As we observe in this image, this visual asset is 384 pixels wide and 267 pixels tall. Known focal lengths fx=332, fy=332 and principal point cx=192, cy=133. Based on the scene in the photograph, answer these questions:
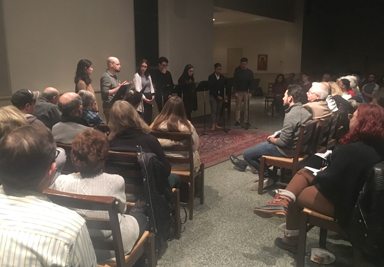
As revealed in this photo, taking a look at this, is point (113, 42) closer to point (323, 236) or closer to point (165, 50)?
point (165, 50)

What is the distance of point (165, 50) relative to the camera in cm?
756

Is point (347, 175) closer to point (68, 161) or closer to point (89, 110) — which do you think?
point (68, 161)

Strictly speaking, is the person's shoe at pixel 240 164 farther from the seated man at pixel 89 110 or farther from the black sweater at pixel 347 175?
the black sweater at pixel 347 175

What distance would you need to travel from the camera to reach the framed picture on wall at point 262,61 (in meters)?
14.5

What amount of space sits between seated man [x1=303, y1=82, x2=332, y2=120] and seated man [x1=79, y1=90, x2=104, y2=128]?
2180 mm

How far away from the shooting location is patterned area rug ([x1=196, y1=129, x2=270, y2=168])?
15.9 ft

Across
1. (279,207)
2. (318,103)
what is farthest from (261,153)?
(279,207)

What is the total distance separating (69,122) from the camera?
8.66 feet

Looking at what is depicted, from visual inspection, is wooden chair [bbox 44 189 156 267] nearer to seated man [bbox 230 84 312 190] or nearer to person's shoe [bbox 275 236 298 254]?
person's shoe [bbox 275 236 298 254]

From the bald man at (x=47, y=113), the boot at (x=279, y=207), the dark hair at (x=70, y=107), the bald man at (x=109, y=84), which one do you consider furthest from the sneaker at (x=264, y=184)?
the bald man at (x=109, y=84)

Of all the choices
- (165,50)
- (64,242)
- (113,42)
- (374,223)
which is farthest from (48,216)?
(165,50)

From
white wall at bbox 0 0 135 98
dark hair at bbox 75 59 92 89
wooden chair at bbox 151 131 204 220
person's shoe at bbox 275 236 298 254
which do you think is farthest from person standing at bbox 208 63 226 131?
person's shoe at bbox 275 236 298 254

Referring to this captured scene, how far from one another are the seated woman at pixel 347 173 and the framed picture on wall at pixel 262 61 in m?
13.0

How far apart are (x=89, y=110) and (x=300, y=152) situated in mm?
2174
